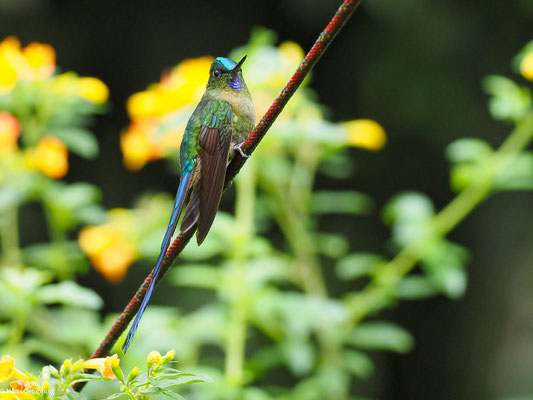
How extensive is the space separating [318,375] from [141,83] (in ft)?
8.04

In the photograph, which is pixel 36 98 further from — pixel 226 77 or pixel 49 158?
pixel 226 77

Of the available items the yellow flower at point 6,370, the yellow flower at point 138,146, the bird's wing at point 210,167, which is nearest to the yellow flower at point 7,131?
the yellow flower at point 138,146

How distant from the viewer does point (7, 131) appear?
6.61 feet

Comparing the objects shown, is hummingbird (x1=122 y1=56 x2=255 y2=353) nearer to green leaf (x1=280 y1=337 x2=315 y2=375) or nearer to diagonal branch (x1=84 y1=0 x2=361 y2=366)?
diagonal branch (x1=84 y1=0 x2=361 y2=366)

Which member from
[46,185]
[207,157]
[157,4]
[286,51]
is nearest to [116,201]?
[157,4]

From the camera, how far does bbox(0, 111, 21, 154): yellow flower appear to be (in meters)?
2.02

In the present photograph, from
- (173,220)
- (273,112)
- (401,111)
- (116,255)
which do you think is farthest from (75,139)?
(401,111)

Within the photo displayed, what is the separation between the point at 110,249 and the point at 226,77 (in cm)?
95

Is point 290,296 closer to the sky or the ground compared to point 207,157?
closer to the sky

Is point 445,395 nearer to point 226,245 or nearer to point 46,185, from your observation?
point 226,245

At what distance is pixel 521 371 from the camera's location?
3365 millimetres

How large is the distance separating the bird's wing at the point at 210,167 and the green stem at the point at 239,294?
674mm

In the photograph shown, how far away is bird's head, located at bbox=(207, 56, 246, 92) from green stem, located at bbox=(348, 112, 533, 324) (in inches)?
36.3

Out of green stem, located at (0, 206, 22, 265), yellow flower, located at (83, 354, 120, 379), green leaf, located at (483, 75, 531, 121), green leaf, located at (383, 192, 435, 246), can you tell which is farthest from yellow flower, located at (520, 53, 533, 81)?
green stem, located at (0, 206, 22, 265)
